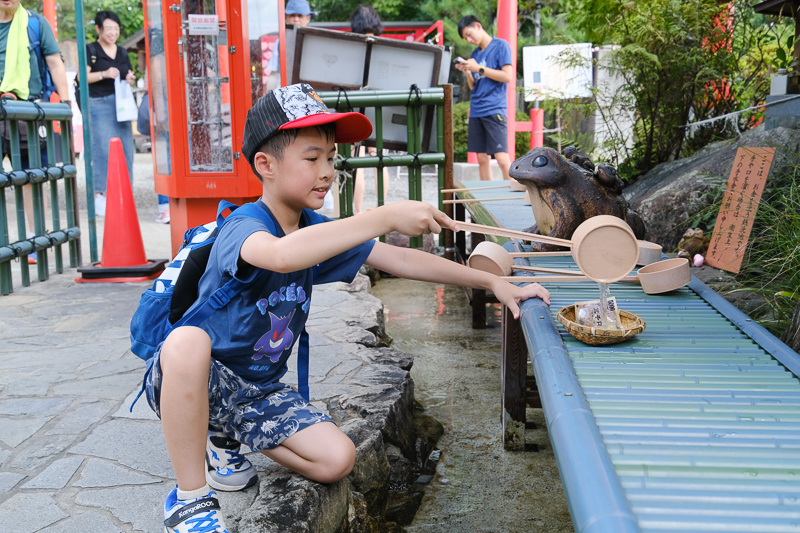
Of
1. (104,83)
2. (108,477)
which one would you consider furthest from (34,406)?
(104,83)

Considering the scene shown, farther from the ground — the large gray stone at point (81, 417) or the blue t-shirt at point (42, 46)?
the blue t-shirt at point (42, 46)

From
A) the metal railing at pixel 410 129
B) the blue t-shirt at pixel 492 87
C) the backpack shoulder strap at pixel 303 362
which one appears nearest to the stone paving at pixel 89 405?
the backpack shoulder strap at pixel 303 362

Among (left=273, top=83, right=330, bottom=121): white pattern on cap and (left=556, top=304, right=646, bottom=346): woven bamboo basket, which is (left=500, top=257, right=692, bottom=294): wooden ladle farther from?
(left=273, top=83, right=330, bottom=121): white pattern on cap

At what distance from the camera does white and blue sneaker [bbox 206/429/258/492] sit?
1.99 m

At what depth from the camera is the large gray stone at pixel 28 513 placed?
1868 mm

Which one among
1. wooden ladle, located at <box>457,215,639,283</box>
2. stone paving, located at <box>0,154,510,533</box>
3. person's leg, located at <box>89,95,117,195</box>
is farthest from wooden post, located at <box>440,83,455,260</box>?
person's leg, located at <box>89,95,117,195</box>

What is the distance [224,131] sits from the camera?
5078 millimetres

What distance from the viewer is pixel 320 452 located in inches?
74.5

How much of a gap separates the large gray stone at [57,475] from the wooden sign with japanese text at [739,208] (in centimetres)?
281

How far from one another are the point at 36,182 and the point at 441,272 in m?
3.76

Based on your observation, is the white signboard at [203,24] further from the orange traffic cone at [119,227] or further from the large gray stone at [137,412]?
the large gray stone at [137,412]

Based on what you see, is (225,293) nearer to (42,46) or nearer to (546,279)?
(546,279)

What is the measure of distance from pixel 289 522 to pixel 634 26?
4.64 metres

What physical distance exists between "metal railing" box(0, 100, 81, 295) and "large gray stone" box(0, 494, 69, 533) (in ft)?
9.26
